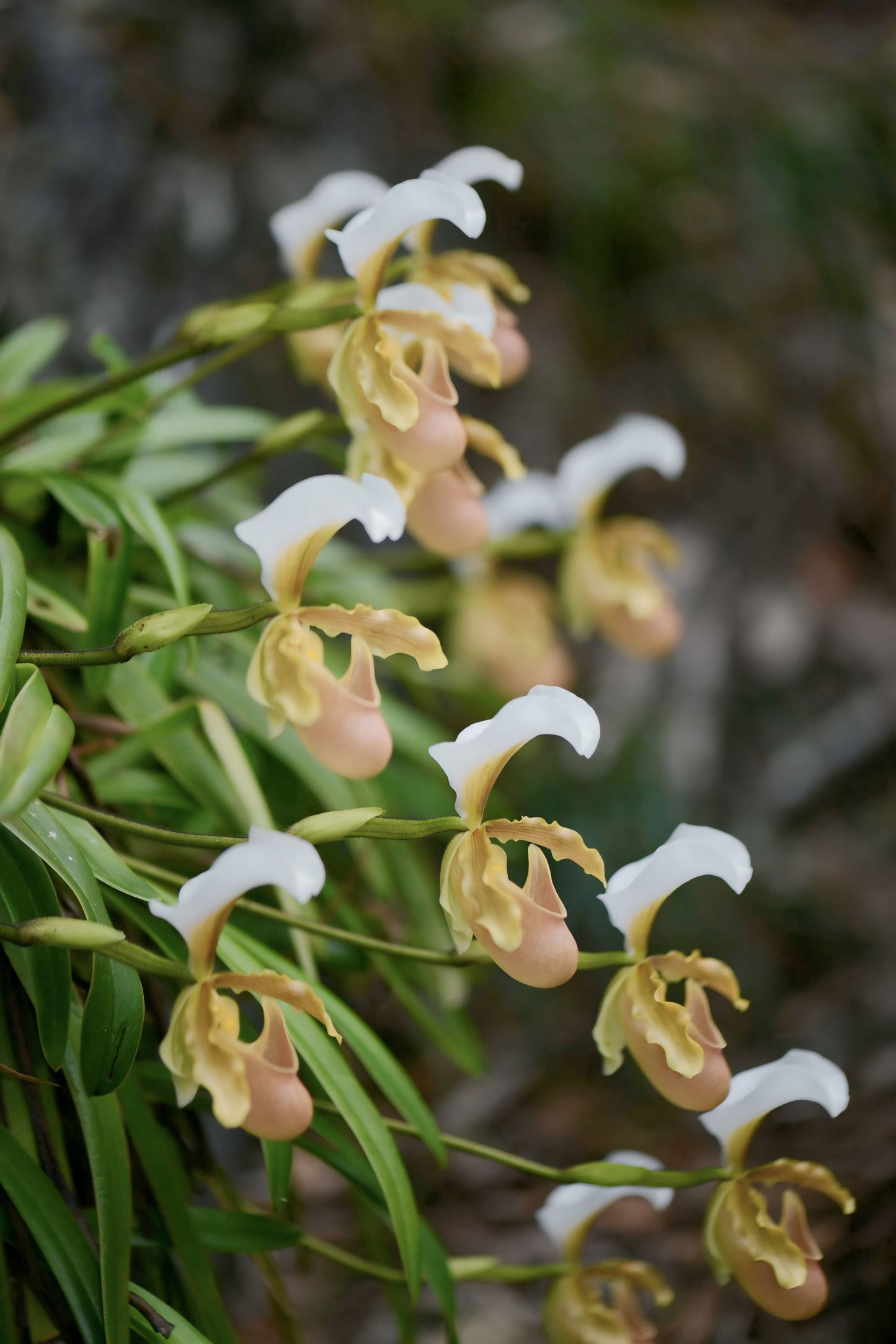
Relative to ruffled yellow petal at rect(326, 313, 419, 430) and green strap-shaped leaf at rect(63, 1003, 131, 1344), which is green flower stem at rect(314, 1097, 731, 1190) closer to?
green strap-shaped leaf at rect(63, 1003, 131, 1344)

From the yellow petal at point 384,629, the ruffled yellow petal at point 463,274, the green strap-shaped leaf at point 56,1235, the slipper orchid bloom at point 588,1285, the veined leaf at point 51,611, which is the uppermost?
the ruffled yellow petal at point 463,274

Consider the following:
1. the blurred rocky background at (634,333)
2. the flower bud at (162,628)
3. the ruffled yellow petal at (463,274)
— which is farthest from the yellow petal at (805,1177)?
the blurred rocky background at (634,333)

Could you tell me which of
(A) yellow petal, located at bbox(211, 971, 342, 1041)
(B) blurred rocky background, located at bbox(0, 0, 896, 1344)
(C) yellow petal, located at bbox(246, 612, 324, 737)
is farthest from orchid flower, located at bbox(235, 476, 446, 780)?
(B) blurred rocky background, located at bbox(0, 0, 896, 1344)

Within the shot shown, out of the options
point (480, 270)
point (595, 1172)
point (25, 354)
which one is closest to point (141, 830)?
point (595, 1172)

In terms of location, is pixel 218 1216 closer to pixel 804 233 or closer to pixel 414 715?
pixel 414 715

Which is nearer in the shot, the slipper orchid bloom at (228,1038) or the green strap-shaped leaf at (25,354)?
the slipper orchid bloom at (228,1038)

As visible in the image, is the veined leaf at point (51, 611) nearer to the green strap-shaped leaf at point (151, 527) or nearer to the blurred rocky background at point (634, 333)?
the green strap-shaped leaf at point (151, 527)

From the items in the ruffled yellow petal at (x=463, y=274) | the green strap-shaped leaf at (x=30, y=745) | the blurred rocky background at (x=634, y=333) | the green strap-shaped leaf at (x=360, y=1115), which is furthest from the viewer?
the blurred rocky background at (x=634, y=333)
